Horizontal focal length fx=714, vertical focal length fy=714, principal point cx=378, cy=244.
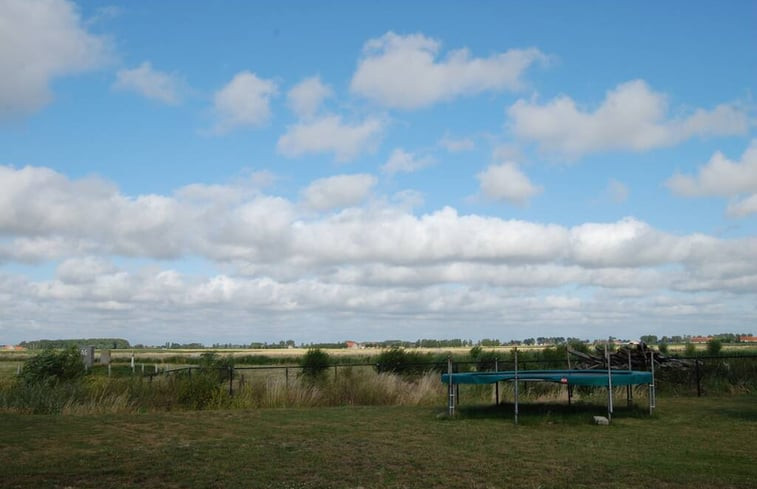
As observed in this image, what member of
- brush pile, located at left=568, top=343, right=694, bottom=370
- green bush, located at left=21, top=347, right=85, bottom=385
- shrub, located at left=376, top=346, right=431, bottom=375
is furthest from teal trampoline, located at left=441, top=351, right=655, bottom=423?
shrub, located at left=376, top=346, right=431, bottom=375

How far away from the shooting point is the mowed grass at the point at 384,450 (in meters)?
9.46

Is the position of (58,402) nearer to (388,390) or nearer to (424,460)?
(388,390)

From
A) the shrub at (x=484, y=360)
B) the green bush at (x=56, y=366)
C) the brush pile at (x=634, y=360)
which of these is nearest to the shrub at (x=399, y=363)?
the shrub at (x=484, y=360)

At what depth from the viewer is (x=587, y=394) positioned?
79.5ft

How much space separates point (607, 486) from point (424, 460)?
2.99 metres

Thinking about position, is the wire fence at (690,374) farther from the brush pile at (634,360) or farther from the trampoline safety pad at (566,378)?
the trampoline safety pad at (566,378)

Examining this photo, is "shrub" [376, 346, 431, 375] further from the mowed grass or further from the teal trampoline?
the mowed grass

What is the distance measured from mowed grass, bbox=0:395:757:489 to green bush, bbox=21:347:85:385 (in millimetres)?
7043

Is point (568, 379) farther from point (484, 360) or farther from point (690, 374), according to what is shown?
point (484, 360)

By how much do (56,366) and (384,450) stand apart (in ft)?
52.1

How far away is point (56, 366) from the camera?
23641mm

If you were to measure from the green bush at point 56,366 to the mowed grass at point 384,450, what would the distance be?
277 inches

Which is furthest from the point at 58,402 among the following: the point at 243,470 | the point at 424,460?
the point at 424,460

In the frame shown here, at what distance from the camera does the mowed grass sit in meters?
9.46
